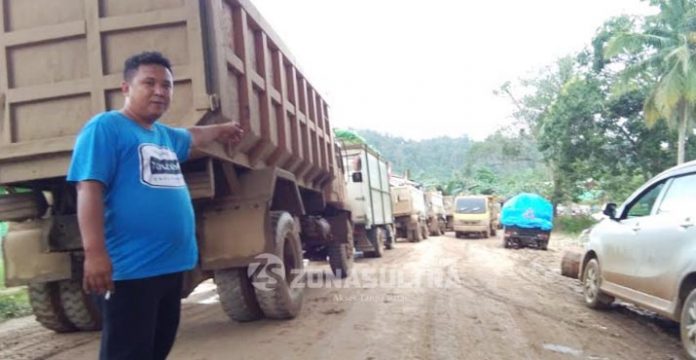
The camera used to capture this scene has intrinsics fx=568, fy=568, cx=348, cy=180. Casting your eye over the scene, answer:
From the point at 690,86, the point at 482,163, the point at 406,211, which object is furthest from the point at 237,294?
the point at 482,163

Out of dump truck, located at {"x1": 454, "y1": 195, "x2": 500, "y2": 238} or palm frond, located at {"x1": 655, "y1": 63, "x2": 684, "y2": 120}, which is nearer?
palm frond, located at {"x1": 655, "y1": 63, "x2": 684, "y2": 120}

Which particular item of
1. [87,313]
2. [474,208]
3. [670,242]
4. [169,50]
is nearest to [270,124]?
[169,50]

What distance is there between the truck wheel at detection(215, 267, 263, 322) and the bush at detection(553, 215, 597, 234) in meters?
24.4

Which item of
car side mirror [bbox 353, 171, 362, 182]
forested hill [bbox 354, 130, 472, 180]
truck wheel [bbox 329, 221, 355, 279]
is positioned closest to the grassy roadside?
truck wheel [bbox 329, 221, 355, 279]

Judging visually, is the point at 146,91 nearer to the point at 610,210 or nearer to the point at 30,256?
the point at 30,256

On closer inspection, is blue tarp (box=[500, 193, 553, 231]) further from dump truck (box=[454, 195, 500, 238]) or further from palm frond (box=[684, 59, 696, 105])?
dump truck (box=[454, 195, 500, 238])

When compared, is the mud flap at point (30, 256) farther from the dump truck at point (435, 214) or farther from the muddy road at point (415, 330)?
the dump truck at point (435, 214)

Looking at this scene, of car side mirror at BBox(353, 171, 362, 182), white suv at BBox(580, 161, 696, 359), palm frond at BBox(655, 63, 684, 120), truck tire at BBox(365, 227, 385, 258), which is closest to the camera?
white suv at BBox(580, 161, 696, 359)

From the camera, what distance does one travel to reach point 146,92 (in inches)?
99.8

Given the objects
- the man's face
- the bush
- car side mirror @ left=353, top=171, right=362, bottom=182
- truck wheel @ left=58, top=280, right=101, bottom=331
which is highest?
car side mirror @ left=353, top=171, right=362, bottom=182

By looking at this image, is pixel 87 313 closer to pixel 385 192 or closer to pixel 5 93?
pixel 5 93

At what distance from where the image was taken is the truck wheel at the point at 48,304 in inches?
213

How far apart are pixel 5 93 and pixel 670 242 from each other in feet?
18.5

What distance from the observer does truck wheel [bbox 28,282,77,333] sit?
542 cm
